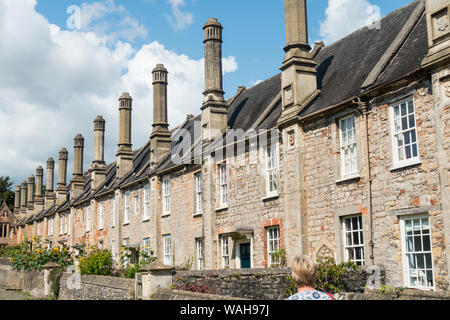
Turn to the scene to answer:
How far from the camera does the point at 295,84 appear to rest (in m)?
17.2

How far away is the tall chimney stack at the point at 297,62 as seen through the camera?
56.4 ft

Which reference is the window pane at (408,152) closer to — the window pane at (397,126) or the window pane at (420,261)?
the window pane at (397,126)

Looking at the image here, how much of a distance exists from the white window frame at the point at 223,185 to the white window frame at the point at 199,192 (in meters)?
1.36

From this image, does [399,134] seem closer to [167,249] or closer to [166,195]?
[166,195]

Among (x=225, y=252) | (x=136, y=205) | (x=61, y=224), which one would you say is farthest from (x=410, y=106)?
(x=61, y=224)

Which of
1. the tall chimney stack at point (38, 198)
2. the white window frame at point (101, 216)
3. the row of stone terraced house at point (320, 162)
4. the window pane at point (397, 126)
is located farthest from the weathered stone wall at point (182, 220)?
the tall chimney stack at point (38, 198)

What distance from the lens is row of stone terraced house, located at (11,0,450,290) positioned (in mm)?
12336

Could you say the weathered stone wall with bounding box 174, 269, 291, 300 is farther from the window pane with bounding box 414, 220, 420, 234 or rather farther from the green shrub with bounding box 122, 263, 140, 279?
the green shrub with bounding box 122, 263, 140, 279

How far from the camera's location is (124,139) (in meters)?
32.4

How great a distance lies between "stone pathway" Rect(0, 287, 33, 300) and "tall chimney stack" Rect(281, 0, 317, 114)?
1535cm
